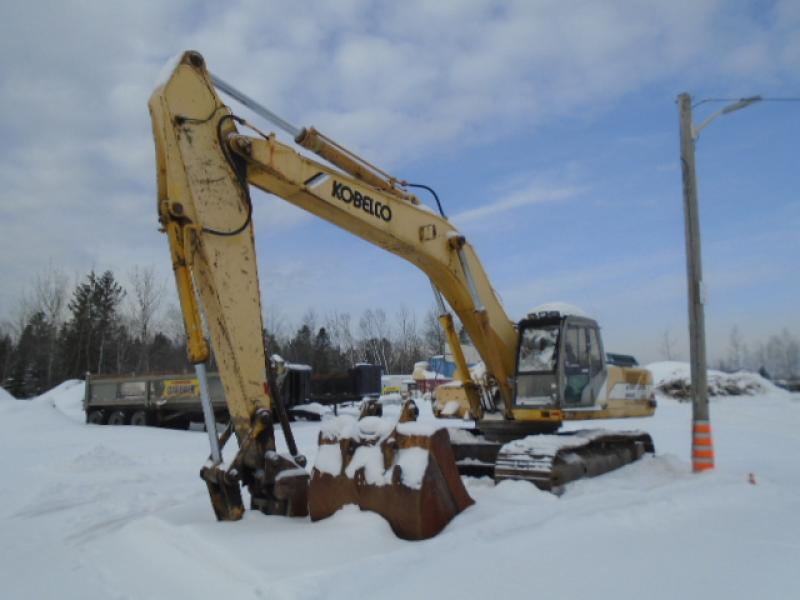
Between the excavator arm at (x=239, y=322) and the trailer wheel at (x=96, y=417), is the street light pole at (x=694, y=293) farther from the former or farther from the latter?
the trailer wheel at (x=96, y=417)

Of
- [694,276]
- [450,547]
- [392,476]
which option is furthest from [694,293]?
[450,547]

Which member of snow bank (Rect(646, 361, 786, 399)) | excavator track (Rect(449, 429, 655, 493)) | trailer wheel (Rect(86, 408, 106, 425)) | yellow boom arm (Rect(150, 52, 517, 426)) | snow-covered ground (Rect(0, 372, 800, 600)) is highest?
yellow boom arm (Rect(150, 52, 517, 426))

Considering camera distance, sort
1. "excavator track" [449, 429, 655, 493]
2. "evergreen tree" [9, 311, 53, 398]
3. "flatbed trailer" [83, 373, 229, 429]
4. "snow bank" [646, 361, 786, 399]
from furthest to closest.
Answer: "evergreen tree" [9, 311, 53, 398]
"snow bank" [646, 361, 786, 399]
"flatbed trailer" [83, 373, 229, 429]
"excavator track" [449, 429, 655, 493]

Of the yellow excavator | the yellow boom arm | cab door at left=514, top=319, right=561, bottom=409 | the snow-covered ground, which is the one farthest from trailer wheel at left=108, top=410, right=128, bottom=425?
the yellow boom arm

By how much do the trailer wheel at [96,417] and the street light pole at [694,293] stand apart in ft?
64.2

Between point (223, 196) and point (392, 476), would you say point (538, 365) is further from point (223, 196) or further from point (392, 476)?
point (223, 196)

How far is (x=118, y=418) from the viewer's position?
2127cm

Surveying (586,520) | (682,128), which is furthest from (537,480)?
(682,128)

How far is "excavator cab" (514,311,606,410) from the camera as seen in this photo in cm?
812

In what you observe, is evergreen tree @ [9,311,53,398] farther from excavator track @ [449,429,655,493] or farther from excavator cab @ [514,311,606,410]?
excavator cab @ [514,311,606,410]

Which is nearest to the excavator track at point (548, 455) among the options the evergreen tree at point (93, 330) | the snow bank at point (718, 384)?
the snow bank at point (718, 384)

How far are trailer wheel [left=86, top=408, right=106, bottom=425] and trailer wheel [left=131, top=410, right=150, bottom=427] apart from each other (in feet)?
4.93

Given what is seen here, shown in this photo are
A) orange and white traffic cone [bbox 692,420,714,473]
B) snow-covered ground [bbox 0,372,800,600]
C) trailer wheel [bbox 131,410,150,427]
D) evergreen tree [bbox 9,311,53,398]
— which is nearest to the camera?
snow-covered ground [bbox 0,372,800,600]

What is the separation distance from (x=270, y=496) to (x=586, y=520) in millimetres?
2721
